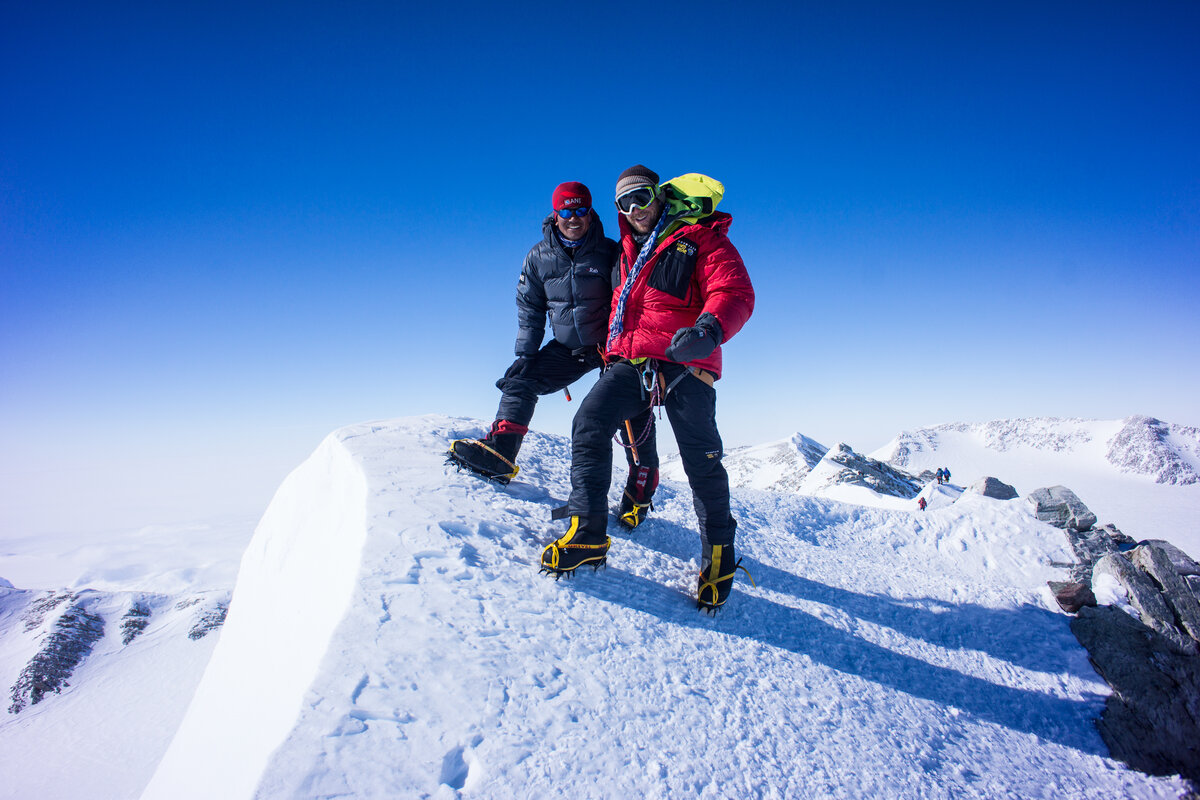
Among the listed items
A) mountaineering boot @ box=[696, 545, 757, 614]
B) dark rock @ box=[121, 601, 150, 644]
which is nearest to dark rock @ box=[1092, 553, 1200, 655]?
mountaineering boot @ box=[696, 545, 757, 614]

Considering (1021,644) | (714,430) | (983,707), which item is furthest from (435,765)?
(1021,644)

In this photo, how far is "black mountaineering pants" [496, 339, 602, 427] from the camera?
4.73 m

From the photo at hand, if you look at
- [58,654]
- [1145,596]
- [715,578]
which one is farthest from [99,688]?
[1145,596]

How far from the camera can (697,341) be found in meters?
3.21

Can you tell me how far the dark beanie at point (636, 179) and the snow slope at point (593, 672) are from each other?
9.23 ft

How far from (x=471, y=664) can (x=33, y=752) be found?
131ft

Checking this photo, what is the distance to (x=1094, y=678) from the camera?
4047mm

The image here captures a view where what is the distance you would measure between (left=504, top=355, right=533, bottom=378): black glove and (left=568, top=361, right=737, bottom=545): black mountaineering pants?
1131 millimetres

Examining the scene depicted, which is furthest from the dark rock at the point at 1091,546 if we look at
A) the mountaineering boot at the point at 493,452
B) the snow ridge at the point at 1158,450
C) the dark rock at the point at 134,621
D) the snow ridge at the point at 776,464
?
the snow ridge at the point at 1158,450

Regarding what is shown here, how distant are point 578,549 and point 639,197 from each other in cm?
264

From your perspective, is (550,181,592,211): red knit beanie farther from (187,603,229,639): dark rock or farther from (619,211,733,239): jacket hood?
(187,603,229,639): dark rock

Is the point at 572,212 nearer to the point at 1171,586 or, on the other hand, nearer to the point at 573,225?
the point at 573,225

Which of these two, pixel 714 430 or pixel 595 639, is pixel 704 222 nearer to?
pixel 714 430

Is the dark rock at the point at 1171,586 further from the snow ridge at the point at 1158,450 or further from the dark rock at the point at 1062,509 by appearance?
the snow ridge at the point at 1158,450
